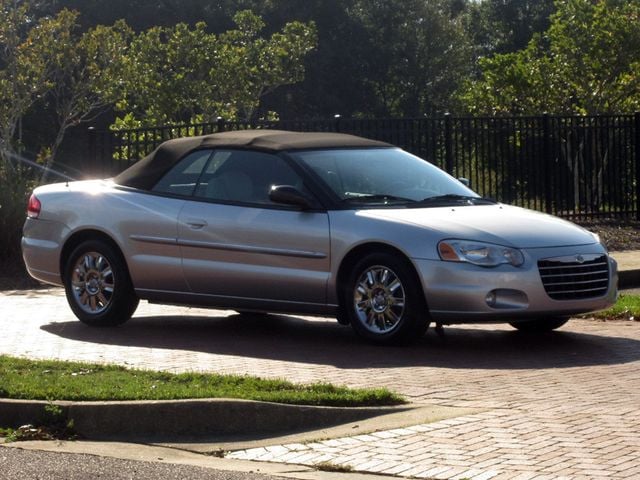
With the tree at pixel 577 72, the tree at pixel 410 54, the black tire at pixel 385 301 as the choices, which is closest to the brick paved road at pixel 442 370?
the black tire at pixel 385 301

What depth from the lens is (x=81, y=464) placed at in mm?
6883

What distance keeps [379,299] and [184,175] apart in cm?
234

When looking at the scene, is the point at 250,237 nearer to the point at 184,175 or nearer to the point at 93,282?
the point at 184,175

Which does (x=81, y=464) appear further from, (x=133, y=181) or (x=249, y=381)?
(x=133, y=181)

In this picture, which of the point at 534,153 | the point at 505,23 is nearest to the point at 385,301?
the point at 534,153

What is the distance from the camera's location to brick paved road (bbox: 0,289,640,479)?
6.64 metres

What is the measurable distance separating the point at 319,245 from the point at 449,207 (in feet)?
3.60

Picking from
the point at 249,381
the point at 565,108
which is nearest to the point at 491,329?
the point at 249,381

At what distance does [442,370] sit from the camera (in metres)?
9.52

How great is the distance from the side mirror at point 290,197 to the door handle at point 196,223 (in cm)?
74

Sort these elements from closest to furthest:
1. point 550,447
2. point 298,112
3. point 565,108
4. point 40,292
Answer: point 550,447 < point 40,292 < point 565,108 < point 298,112

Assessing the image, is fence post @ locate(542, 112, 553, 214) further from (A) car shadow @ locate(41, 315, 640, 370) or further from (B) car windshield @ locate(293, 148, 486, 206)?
(B) car windshield @ locate(293, 148, 486, 206)

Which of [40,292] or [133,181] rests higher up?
→ [133,181]

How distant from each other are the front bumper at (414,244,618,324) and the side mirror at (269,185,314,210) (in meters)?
1.12
